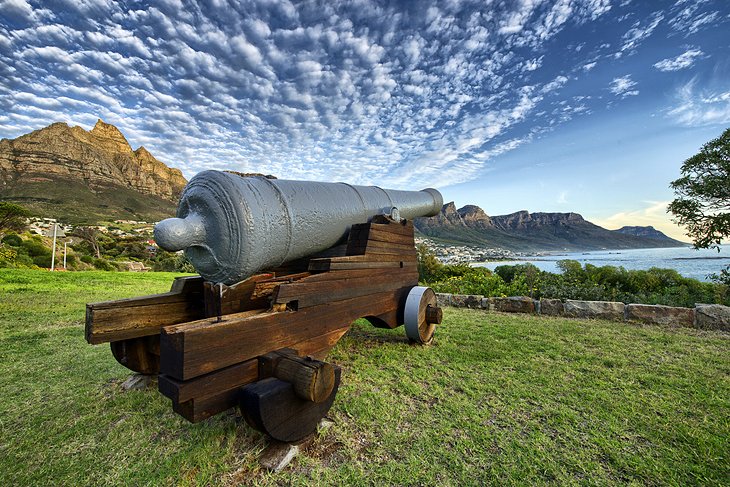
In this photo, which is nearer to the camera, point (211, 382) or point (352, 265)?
point (211, 382)

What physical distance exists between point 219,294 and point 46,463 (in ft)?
4.54

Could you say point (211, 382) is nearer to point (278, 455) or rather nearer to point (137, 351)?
point (278, 455)

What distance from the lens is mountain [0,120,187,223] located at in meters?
62.3

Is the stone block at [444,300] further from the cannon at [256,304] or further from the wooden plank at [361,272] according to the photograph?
the cannon at [256,304]

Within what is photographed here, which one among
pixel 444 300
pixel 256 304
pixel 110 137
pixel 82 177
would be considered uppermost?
pixel 110 137

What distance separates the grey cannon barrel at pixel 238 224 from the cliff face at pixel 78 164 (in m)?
75.7

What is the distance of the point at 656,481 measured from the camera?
1845mm

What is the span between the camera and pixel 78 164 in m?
98.4

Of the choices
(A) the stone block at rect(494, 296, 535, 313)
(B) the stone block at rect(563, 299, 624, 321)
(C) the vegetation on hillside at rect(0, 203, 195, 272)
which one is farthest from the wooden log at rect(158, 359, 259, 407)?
(C) the vegetation on hillside at rect(0, 203, 195, 272)

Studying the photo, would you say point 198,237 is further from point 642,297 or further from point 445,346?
point 642,297

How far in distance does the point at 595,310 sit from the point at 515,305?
136 centimetres

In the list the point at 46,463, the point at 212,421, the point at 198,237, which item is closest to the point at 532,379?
the point at 212,421

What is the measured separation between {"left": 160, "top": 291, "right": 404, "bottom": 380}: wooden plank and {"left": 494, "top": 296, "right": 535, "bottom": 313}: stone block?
17.6 feet

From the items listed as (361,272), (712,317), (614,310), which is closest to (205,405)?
(361,272)
